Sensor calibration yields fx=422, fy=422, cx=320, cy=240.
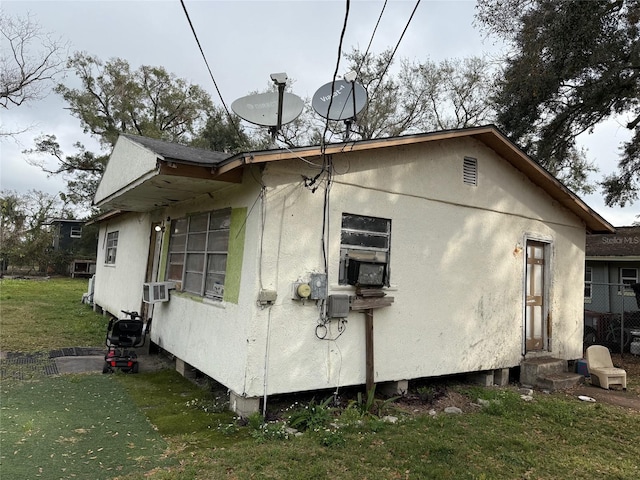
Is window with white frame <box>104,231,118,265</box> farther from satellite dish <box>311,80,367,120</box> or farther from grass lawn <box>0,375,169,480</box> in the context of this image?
satellite dish <box>311,80,367,120</box>

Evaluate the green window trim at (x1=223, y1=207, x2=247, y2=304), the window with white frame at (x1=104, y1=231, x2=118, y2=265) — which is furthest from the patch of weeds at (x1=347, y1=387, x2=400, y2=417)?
the window with white frame at (x1=104, y1=231, x2=118, y2=265)

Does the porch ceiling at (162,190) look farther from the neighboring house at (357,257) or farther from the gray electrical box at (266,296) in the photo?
the gray electrical box at (266,296)

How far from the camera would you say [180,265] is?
23.5 feet

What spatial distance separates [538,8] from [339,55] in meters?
7.67

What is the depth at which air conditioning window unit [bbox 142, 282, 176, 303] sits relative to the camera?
277 inches

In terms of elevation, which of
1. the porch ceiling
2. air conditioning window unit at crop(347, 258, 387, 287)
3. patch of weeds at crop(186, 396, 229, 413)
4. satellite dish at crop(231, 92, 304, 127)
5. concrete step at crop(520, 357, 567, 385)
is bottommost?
patch of weeds at crop(186, 396, 229, 413)

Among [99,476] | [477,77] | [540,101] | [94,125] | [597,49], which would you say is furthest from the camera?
[94,125]

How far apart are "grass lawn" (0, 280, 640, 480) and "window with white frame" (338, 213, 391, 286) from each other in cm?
172

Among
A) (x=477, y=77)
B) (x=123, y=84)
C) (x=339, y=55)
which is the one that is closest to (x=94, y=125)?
(x=123, y=84)

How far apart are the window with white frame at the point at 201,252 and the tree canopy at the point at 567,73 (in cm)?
772

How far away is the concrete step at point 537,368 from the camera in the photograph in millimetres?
6984

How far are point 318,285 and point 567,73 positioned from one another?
25.9 ft

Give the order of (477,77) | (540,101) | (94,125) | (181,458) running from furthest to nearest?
(94,125) < (477,77) < (540,101) < (181,458)

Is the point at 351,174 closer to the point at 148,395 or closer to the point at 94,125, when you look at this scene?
the point at 148,395
